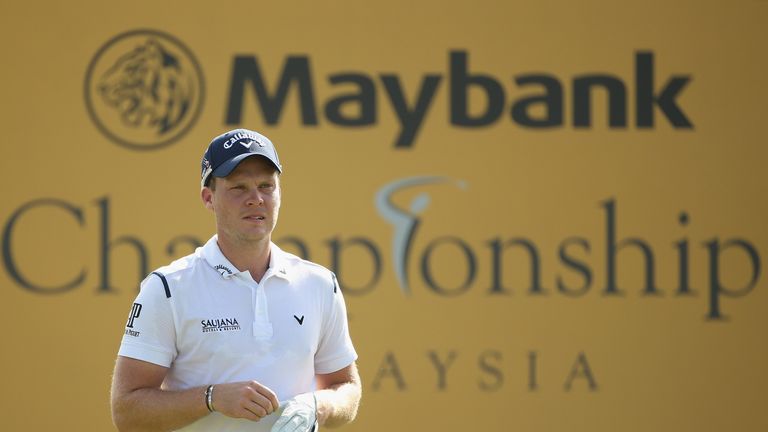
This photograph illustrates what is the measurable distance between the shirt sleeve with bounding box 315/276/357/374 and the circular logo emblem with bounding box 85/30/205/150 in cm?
273

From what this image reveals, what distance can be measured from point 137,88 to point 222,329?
9.91 feet

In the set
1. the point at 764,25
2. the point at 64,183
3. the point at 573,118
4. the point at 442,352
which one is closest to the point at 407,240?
the point at 442,352

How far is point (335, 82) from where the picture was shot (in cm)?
540

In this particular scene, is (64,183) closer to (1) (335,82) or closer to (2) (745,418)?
(1) (335,82)

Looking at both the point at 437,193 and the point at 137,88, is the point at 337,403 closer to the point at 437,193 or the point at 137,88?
the point at 437,193

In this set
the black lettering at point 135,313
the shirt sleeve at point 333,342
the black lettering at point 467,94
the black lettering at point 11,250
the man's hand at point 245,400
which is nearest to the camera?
the man's hand at point 245,400

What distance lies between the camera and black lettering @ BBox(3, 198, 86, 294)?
17.4ft

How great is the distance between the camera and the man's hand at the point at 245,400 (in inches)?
96.4

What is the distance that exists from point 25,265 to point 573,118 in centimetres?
254

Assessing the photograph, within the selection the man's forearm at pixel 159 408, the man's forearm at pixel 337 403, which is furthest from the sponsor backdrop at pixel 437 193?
the man's forearm at pixel 159 408

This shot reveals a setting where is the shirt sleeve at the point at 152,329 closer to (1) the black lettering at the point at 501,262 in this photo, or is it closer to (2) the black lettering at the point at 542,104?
(1) the black lettering at the point at 501,262

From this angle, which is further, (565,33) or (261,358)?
(565,33)

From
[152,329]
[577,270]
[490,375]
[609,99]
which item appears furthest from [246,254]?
[609,99]

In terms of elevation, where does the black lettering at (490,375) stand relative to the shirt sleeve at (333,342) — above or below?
below
